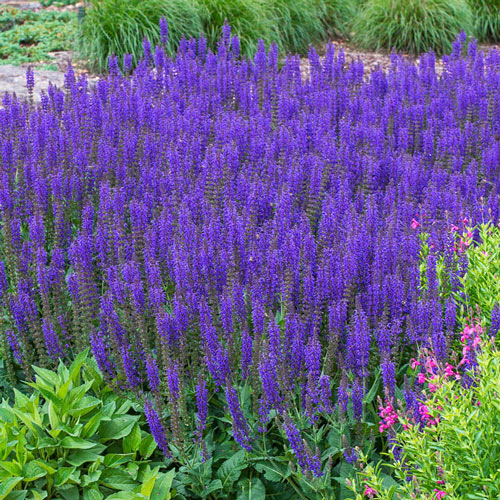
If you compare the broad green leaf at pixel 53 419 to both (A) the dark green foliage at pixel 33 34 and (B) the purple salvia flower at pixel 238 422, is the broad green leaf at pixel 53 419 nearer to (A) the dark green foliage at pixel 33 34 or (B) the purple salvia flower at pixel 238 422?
(B) the purple salvia flower at pixel 238 422

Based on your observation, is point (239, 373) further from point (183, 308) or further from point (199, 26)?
point (199, 26)

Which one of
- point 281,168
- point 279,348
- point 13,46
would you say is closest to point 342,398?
point 279,348

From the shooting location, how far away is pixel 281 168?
18.1ft

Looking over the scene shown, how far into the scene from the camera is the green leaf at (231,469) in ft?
11.6

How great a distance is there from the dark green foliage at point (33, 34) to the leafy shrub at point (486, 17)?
661 centimetres

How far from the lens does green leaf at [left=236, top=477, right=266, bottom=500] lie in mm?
3521

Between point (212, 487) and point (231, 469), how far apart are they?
0.13 m

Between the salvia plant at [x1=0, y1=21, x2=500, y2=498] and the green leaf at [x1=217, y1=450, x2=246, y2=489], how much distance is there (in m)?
0.01

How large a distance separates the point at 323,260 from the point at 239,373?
0.74 metres

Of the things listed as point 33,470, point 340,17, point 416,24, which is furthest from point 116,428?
point 340,17

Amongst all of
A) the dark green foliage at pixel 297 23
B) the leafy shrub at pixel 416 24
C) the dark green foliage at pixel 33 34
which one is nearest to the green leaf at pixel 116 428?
the dark green foliage at pixel 297 23

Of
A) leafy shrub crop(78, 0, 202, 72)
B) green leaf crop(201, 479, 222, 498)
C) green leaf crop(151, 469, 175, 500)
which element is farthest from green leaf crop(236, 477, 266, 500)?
leafy shrub crop(78, 0, 202, 72)

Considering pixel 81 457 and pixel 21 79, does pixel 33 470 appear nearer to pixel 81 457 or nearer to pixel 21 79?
pixel 81 457

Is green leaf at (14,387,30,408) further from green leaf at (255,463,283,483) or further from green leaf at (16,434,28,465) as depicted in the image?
green leaf at (255,463,283,483)
